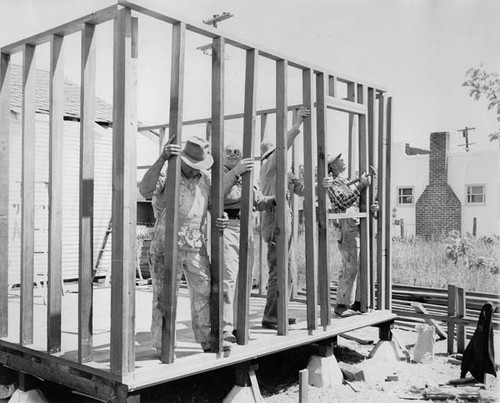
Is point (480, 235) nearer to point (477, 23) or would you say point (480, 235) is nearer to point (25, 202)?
point (477, 23)

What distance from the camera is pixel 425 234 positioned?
2575cm

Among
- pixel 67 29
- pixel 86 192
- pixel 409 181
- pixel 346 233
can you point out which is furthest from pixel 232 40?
pixel 409 181

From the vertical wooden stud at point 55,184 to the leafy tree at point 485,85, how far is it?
5716mm

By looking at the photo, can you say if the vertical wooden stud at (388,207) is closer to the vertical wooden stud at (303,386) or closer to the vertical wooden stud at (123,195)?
the vertical wooden stud at (303,386)

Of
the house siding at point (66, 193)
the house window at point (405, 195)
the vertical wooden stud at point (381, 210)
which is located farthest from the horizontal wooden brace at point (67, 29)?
the house window at point (405, 195)

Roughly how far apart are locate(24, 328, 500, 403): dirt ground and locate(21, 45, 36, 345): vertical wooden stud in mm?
917

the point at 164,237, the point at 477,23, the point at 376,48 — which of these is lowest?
the point at 164,237

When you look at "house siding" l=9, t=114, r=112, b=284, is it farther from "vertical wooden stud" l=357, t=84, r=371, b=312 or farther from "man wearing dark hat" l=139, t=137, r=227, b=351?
"man wearing dark hat" l=139, t=137, r=227, b=351

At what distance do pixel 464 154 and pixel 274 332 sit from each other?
69.8 ft

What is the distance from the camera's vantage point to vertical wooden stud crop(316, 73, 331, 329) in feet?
22.1

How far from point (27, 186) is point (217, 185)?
1.81 metres

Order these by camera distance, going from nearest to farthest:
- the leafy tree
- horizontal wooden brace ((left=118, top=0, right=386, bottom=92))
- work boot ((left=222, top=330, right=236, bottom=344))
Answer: horizontal wooden brace ((left=118, top=0, right=386, bottom=92)) < work boot ((left=222, top=330, right=236, bottom=344)) < the leafy tree

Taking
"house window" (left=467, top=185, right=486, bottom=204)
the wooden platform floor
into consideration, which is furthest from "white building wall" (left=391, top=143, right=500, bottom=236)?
the wooden platform floor

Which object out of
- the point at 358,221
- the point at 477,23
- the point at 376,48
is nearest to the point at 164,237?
the point at 358,221
